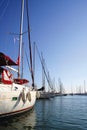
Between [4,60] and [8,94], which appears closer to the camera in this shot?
[8,94]

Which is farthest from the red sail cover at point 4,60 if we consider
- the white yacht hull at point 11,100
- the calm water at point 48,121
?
the calm water at point 48,121

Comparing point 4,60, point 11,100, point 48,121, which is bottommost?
point 48,121

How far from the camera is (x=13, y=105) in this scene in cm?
1584

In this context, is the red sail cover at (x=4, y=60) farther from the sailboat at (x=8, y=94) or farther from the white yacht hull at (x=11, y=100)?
the white yacht hull at (x=11, y=100)

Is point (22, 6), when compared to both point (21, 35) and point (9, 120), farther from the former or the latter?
point (9, 120)

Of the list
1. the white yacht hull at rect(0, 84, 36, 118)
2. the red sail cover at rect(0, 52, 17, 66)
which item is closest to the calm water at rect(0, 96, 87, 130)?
the white yacht hull at rect(0, 84, 36, 118)

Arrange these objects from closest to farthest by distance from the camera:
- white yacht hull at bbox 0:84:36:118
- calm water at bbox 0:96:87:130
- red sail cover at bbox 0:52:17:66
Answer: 1. calm water at bbox 0:96:87:130
2. white yacht hull at bbox 0:84:36:118
3. red sail cover at bbox 0:52:17:66

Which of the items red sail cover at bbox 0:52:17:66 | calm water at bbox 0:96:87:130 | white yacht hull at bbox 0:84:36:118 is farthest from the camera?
red sail cover at bbox 0:52:17:66

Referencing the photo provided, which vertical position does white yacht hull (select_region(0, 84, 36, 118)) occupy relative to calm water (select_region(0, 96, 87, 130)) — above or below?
above

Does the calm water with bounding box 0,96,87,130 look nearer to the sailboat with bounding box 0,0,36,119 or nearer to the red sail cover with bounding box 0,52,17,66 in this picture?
the sailboat with bounding box 0,0,36,119

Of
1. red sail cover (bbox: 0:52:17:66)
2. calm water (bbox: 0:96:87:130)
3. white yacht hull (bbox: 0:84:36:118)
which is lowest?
calm water (bbox: 0:96:87:130)

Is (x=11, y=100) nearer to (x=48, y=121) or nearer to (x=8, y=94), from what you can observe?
(x=8, y=94)

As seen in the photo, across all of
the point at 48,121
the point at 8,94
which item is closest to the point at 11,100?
the point at 8,94

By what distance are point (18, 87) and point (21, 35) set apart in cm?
929
